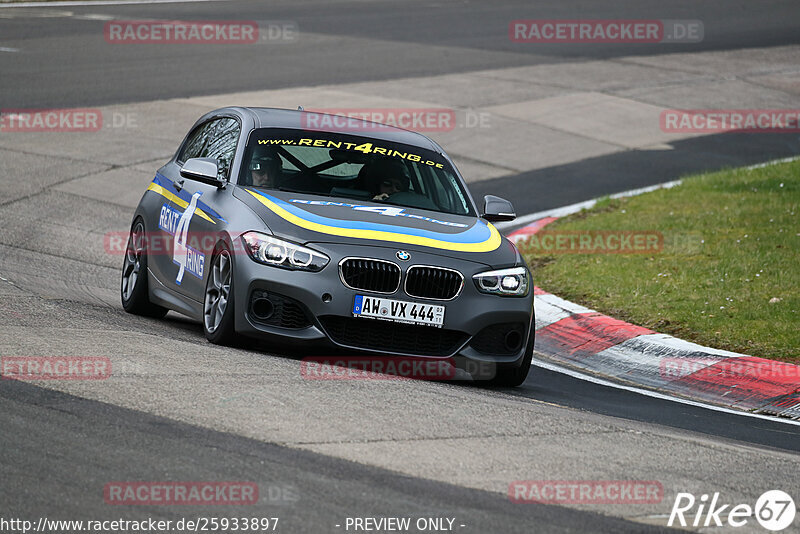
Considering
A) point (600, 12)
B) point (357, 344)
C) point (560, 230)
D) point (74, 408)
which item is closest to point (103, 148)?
point (560, 230)

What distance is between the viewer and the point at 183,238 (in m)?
9.06

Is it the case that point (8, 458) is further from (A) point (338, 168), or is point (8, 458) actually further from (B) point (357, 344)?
(A) point (338, 168)

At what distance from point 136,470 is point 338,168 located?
4212mm

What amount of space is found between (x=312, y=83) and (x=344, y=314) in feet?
51.9

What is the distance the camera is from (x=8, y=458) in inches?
208

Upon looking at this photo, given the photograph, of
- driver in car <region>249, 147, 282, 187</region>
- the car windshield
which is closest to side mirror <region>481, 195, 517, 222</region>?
the car windshield
